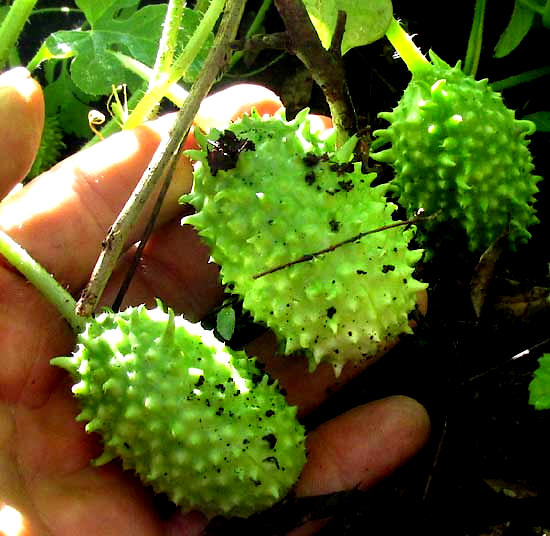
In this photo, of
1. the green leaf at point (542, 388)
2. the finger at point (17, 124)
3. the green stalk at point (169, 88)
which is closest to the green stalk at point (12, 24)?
the finger at point (17, 124)

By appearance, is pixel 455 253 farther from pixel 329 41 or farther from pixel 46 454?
pixel 46 454

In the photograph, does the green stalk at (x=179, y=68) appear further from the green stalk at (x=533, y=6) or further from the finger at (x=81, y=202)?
the green stalk at (x=533, y=6)

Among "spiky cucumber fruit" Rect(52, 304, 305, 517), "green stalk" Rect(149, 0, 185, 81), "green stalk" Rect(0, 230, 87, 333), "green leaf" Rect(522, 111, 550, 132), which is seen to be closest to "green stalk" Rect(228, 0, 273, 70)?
"green stalk" Rect(149, 0, 185, 81)

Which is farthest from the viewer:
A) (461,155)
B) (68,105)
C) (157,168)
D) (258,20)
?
(68,105)

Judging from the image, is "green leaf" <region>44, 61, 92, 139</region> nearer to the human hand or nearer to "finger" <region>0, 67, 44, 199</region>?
the human hand

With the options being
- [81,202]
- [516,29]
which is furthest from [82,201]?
[516,29]

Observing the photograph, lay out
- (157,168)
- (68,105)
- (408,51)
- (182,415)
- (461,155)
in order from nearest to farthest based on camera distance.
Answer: (182,415) → (157,168) → (461,155) → (408,51) → (68,105)

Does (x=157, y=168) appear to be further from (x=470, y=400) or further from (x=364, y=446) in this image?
(x=470, y=400)
